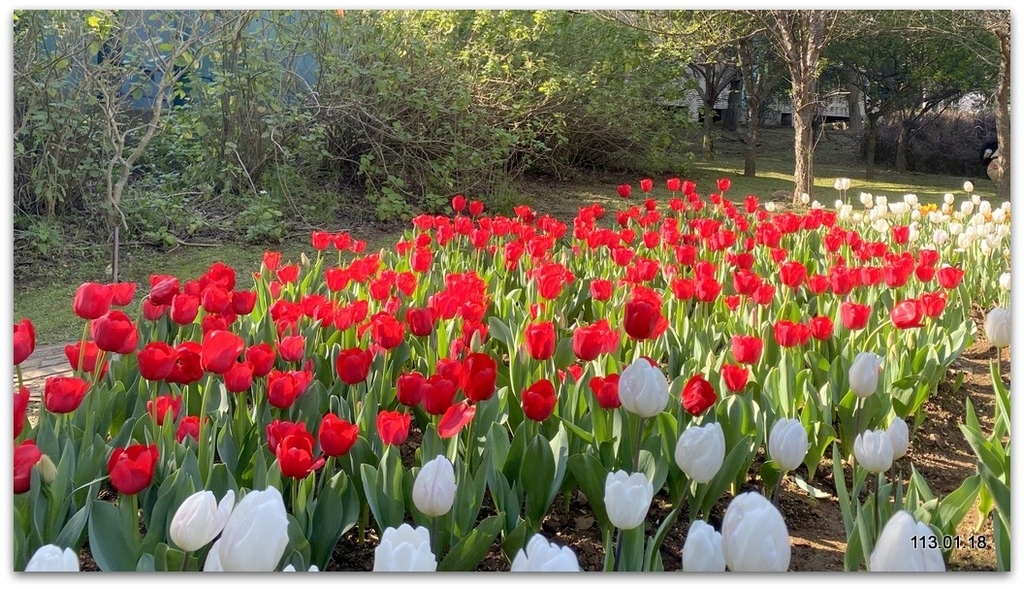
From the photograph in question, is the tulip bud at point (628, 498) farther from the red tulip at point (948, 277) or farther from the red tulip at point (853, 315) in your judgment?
the red tulip at point (948, 277)

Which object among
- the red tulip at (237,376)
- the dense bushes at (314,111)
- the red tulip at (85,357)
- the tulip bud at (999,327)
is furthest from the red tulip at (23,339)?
the dense bushes at (314,111)

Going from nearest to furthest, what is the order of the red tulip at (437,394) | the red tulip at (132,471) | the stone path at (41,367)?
the red tulip at (132,471)
the red tulip at (437,394)
the stone path at (41,367)

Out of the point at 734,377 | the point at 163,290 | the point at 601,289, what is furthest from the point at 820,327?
the point at 163,290

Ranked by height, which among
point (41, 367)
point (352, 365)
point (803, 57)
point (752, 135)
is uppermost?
point (803, 57)

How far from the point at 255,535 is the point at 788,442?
0.83 metres

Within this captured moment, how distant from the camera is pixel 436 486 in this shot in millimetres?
1223

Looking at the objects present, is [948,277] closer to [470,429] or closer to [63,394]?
[470,429]

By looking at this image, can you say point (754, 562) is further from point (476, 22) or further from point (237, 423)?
point (476, 22)

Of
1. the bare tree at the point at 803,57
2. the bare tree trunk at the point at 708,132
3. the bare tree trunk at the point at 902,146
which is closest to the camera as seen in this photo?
the bare tree trunk at the point at 902,146

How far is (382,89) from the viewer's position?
598 cm

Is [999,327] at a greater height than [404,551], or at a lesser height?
greater

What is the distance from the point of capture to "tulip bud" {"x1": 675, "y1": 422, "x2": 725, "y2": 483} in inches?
52.6

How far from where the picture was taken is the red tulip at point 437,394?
1508mm

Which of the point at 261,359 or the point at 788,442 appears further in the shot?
the point at 261,359
